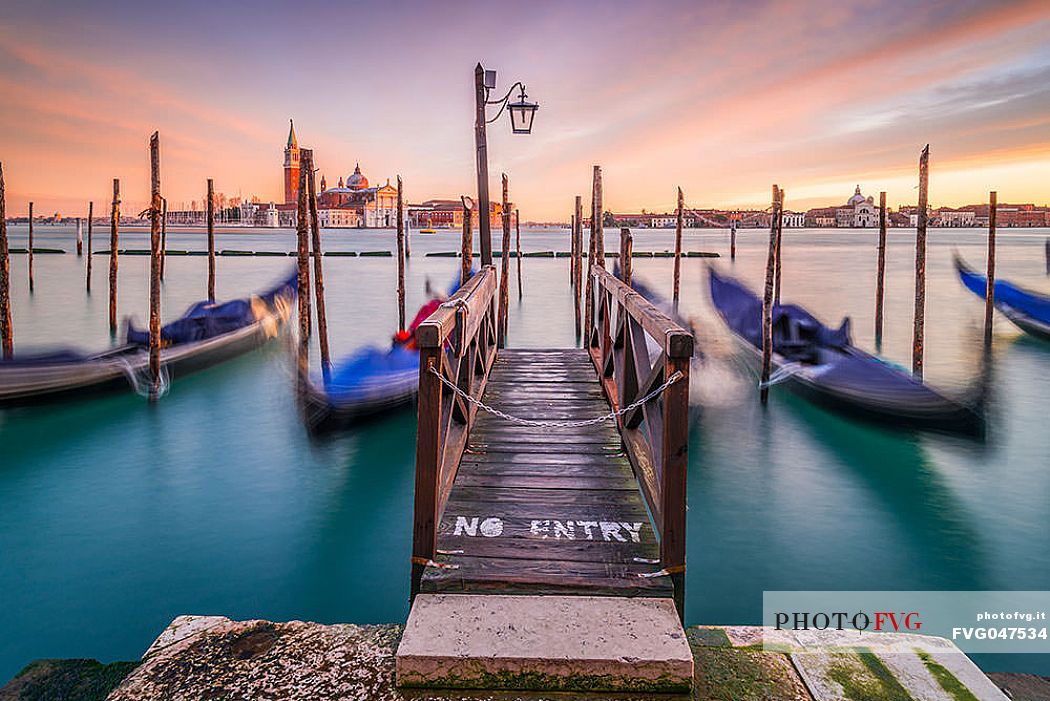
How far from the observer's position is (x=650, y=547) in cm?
289

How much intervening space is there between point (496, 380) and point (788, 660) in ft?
12.5

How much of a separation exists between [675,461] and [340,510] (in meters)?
4.05

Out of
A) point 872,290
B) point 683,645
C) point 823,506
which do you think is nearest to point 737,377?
point 823,506

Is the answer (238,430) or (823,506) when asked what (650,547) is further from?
(238,430)

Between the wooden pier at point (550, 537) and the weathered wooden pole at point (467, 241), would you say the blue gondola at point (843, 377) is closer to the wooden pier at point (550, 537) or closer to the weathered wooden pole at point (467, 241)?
the wooden pier at point (550, 537)

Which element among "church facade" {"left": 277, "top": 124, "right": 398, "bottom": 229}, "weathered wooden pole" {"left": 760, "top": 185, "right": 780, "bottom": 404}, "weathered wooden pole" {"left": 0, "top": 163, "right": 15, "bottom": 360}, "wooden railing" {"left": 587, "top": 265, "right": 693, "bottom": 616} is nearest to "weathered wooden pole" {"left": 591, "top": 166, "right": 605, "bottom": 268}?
"weathered wooden pole" {"left": 760, "top": 185, "right": 780, "bottom": 404}

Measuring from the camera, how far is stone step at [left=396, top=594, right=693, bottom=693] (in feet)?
7.12

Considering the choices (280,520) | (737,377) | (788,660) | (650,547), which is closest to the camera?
(788,660)

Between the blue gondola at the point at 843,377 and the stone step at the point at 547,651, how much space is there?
4676 mm

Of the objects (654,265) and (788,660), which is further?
(654,265)

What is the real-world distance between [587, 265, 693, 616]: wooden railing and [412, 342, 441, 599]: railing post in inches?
33.5

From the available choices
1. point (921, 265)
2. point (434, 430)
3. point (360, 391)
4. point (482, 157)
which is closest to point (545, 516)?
point (434, 430)

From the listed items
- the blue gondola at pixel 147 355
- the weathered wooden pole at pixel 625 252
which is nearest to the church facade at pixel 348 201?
the blue gondola at pixel 147 355

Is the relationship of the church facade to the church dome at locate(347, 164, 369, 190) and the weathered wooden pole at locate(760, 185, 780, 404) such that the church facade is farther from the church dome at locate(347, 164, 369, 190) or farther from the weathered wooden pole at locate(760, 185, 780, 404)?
the weathered wooden pole at locate(760, 185, 780, 404)
